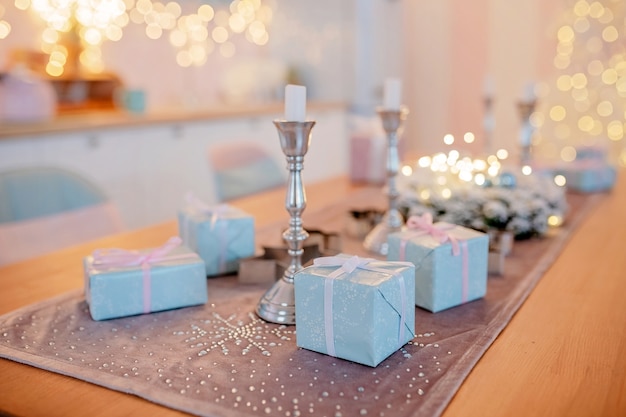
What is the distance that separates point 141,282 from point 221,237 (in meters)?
0.23

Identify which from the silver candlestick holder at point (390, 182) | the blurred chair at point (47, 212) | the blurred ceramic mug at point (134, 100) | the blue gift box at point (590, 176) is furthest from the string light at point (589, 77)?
the blurred chair at point (47, 212)

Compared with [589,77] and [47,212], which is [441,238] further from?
[589,77]

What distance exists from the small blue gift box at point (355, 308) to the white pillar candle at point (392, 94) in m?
0.50

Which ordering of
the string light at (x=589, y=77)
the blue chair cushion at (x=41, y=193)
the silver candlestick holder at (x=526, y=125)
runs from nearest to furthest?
the blue chair cushion at (x=41, y=193) < the silver candlestick holder at (x=526, y=125) < the string light at (x=589, y=77)

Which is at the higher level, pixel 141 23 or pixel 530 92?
pixel 141 23

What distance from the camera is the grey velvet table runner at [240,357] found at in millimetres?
688

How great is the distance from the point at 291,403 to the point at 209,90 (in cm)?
471

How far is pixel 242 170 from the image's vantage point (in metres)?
2.21

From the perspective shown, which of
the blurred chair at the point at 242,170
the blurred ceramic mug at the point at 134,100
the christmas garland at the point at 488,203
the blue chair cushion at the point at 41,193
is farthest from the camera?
the blurred ceramic mug at the point at 134,100

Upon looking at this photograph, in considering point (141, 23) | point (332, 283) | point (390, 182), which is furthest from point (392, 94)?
point (141, 23)

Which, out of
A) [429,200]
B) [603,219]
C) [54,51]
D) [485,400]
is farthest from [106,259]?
[54,51]

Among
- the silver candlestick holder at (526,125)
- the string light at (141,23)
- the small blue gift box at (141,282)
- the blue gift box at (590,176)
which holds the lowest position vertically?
the small blue gift box at (141,282)

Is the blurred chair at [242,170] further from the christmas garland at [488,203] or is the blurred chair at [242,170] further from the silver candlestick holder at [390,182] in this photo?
the silver candlestick holder at [390,182]

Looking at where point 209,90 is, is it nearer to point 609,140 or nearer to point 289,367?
point 609,140
